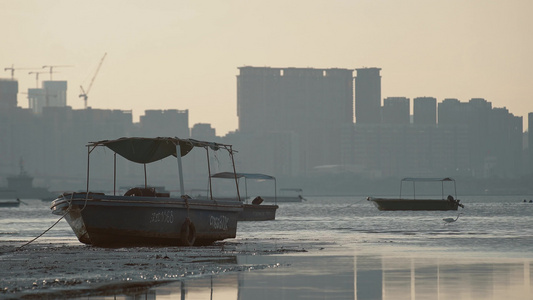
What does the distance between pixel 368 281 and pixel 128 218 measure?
15.4 m

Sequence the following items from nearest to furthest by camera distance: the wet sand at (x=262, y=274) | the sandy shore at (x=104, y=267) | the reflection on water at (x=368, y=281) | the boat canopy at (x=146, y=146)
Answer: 1. the reflection on water at (x=368, y=281)
2. the wet sand at (x=262, y=274)
3. the sandy shore at (x=104, y=267)
4. the boat canopy at (x=146, y=146)

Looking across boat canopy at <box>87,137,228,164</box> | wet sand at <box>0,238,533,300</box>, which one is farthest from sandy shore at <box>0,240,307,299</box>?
boat canopy at <box>87,137,228,164</box>

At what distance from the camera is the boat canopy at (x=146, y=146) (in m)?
42.8

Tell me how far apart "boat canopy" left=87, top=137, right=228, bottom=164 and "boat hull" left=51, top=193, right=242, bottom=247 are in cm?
261

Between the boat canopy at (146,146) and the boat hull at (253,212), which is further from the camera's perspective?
the boat hull at (253,212)

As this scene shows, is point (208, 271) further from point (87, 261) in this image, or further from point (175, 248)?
point (175, 248)

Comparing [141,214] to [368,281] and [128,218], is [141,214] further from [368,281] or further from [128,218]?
[368,281]

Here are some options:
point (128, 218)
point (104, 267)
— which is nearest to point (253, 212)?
point (128, 218)

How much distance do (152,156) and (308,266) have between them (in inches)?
589

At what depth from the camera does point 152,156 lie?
44.0m

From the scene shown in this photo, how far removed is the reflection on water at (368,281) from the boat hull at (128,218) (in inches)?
308

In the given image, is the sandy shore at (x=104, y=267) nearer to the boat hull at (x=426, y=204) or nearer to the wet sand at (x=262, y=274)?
the wet sand at (x=262, y=274)

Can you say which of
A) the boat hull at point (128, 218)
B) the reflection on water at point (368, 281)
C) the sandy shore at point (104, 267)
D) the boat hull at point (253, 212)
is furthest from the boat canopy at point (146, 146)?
the boat hull at point (253, 212)

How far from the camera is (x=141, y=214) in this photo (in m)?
39.6
